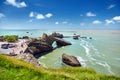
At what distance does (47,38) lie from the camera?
104 m

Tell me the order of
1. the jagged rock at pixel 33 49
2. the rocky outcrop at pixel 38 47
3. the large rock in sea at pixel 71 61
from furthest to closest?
the rocky outcrop at pixel 38 47, the jagged rock at pixel 33 49, the large rock in sea at pixel 71 61

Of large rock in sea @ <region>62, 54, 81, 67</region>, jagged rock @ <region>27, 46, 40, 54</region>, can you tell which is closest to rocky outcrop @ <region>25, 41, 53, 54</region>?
jagged rock @ <region>27, 46, 40, 54</region>

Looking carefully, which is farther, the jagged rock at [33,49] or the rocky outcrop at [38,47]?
the rocky outcrop at [38,47]

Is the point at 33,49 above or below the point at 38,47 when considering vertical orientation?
below

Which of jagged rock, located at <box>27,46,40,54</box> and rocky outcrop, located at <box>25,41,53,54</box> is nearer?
jagged rock, located at <box>27,46,40,54</box>

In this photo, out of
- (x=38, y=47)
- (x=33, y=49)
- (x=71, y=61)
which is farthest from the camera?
(x=38, y=47)

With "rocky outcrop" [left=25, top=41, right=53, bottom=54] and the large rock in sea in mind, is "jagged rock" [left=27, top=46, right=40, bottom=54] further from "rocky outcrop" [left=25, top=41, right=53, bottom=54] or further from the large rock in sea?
the large rock in sea

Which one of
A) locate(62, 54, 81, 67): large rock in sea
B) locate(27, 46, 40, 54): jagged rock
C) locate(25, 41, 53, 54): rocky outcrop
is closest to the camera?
locate(62, 54, 81, 67): large rock in sea

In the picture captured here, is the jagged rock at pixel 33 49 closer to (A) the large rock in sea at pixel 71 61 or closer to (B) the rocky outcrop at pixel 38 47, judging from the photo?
(B) the rocky outcrop at pixel 38 47

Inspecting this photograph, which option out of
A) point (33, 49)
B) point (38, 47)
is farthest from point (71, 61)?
point (38, 47)

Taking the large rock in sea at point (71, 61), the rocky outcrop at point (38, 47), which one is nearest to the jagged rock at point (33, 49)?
the rocky outcrop at point (38, 47)

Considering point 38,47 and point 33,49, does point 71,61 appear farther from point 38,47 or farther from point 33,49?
point 38,47

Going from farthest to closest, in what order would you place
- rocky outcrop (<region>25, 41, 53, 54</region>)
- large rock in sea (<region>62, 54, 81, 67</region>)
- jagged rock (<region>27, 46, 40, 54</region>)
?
rocky outcrop (<region>25, 41, 53, 54</region>) → jagged rock (<region>27, 46, 40, 54</region>) → large rock in sea (<region>62, 54, 81, 67</region>)

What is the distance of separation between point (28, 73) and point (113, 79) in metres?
5.58
